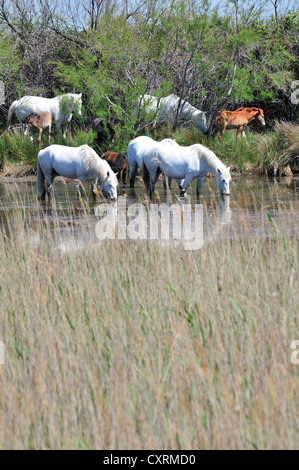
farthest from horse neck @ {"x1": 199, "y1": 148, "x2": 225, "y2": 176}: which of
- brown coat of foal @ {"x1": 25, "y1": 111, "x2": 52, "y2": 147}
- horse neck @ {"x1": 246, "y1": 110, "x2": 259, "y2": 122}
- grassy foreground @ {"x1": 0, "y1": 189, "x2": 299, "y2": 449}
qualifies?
horse neck @ {"x1": 246, "y1": 110, "x2": 259, "y2": 122}

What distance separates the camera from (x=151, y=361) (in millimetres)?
4273

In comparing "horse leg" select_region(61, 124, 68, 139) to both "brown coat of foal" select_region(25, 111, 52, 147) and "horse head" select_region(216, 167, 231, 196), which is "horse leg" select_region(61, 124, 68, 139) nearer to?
"brown coat of foal" select_region(25, 111, 52, 147)

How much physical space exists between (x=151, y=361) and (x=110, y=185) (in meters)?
8.63

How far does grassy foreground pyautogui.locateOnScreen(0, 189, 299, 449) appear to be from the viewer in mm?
3490

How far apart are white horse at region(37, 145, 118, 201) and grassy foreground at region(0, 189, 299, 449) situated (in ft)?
21.8

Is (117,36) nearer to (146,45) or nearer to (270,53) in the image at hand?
(146,45)

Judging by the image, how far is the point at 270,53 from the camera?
2172 centimetres

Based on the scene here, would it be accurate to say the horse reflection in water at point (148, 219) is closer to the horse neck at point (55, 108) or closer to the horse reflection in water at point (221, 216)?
the horse reflection in water at point (221, 216)

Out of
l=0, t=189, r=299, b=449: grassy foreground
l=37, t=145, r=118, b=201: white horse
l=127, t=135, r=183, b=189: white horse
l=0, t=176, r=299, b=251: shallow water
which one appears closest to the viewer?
l=0, t=189, r=299, b=449: grassy foreground

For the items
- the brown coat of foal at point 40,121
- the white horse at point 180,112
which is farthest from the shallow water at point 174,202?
the white horse at point 180,112

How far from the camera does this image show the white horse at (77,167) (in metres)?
12.7

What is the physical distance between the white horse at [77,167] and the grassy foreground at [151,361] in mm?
6645
